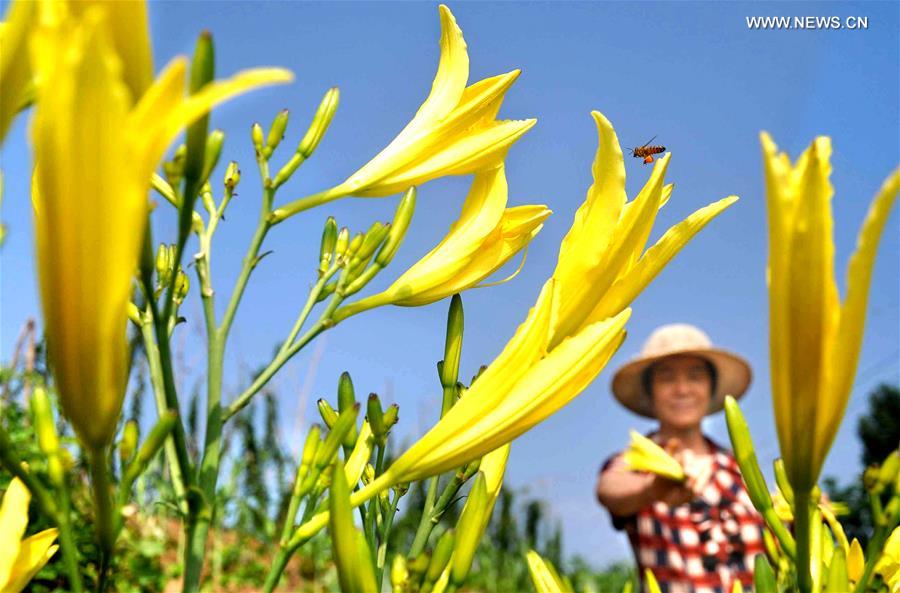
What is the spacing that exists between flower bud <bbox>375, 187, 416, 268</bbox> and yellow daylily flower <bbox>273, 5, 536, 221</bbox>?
11mm

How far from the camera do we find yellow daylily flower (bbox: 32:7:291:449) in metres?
0.37

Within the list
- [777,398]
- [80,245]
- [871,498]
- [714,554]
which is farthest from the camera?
[714,554]

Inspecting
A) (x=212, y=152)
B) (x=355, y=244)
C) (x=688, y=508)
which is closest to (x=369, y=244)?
(x=355, y=244)

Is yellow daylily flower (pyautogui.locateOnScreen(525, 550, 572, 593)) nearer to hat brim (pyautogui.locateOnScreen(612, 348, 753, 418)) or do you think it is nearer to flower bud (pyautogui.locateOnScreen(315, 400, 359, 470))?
flower bud (pyautogui.locateOnScreen(315, 400, 359, 470))

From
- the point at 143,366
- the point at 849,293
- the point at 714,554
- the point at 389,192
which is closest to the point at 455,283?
the point at 389,192

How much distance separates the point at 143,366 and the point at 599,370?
154 inches

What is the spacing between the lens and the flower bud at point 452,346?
0.69 metres

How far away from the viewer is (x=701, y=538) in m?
3.65

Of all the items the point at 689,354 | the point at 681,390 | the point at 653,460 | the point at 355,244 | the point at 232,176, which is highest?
the point at 689,354

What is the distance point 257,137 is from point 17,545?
36 cm

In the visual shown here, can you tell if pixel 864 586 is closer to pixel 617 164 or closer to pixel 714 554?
pixel 617 164

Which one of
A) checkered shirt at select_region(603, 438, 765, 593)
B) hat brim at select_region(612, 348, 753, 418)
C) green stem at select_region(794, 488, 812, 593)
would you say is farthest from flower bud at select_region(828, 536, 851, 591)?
hat brim at select_region(612, 348, 753, 418)

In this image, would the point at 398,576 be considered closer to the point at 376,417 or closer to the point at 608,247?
the point at 376,417

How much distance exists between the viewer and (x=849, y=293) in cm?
46
